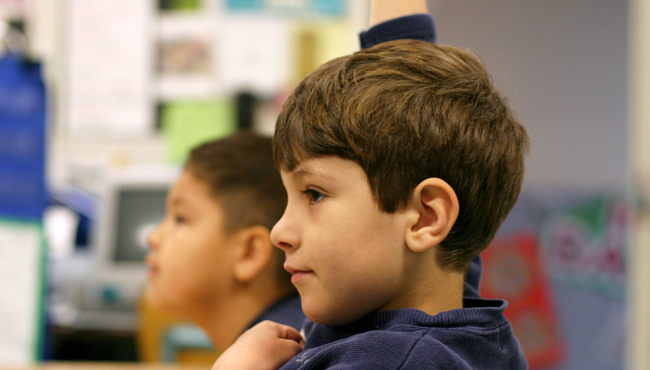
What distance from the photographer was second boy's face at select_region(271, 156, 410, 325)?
0.47 m

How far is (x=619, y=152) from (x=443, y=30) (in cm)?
79

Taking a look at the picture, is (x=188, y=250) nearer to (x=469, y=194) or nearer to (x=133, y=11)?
(x=469, y=194)

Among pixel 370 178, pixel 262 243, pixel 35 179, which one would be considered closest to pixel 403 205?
pixel 370 178

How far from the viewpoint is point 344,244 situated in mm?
469

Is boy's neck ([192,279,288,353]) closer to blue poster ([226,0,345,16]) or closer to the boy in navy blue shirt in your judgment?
the boy in navy blue shirt

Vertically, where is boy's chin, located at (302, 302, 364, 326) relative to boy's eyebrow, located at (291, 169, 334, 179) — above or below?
below

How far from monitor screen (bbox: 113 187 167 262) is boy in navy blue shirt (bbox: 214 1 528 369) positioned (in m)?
1.23

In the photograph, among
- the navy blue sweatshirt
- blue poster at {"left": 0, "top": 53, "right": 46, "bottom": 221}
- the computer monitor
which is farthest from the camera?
the computer monitor

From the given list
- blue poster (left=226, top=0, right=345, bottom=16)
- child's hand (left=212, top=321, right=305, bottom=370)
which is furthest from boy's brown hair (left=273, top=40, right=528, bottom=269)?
blue poster (left=226, top=0, right=345, bottom=16)

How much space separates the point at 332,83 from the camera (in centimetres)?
49

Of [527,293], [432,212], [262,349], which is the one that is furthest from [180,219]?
[527,293]

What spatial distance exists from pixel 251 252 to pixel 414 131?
0.45 metres

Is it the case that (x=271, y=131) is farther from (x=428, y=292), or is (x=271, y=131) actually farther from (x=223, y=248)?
(x=428, y=292)

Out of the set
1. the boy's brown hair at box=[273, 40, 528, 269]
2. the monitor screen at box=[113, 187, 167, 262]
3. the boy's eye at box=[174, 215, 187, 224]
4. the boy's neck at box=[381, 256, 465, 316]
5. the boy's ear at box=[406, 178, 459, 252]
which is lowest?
the monitor screen at box=[113, 187, 167, 262]
